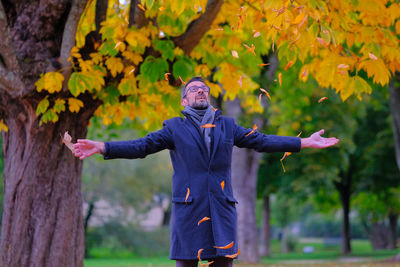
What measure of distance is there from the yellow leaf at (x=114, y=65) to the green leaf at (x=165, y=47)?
538 mm

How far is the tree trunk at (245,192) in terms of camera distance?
15.0m

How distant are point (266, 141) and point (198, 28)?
359 cm

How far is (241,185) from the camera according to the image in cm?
1530

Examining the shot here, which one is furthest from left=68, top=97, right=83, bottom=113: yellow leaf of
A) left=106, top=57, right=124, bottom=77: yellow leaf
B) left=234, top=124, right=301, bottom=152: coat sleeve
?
left=234, top=124, right=301, bottom=152: coat sleeve

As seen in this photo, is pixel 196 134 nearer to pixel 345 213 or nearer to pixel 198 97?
pixel 198 97

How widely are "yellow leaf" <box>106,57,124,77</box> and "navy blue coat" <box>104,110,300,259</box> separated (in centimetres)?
294

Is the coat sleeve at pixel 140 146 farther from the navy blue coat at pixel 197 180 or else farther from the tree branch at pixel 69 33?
the tree branch at pixel 69 33

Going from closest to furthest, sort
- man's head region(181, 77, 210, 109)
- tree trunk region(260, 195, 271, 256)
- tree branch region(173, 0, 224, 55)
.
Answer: man's head region(181, 77, 210, 109) → tree branch region(173, 0, 224, 55) → tree trunk region(260, 195, 271, 256)

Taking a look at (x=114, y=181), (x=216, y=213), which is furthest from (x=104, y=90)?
(x=114, y=181)

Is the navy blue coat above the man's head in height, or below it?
below

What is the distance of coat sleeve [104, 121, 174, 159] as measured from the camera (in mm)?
3799

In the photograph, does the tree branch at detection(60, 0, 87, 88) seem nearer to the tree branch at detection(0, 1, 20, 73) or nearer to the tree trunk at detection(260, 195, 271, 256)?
the tree branch at detection(0, 1, 20, 73)

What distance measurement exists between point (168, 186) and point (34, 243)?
2536cm

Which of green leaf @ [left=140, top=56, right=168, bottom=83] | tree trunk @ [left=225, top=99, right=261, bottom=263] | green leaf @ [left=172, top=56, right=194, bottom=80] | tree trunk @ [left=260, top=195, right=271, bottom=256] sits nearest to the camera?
green leaf @ [left=140, top=56, right=168, bottom=83]
